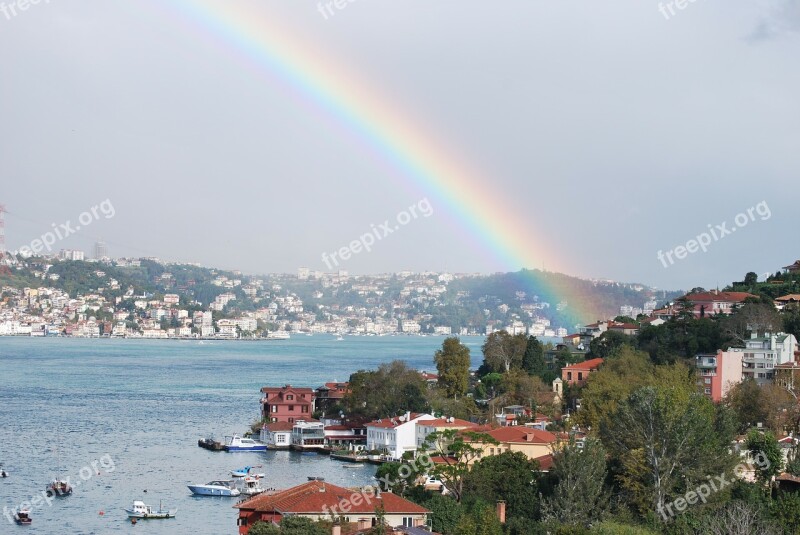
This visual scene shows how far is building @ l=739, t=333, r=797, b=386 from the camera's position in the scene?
33.2 m

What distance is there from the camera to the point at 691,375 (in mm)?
30969

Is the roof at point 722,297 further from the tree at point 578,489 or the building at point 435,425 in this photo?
the tree at point 578,489

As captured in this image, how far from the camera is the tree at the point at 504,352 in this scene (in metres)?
43.5

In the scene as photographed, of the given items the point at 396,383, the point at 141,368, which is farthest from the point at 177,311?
the point at 396,383

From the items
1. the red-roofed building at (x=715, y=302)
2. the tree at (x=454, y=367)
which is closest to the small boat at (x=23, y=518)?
the tree at (x=454, y=367)

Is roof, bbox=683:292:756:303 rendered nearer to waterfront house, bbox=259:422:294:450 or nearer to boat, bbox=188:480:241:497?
waterfront house, bbox=259:422:294:450

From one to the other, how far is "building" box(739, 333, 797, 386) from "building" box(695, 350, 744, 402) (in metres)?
0.20

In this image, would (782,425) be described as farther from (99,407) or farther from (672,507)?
(99,407)

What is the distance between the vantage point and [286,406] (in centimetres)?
3922

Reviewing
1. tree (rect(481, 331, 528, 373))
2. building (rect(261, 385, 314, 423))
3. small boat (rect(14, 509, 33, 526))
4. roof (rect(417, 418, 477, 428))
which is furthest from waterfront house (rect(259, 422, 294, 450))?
small boat (rect(14, 509, 33, 526))

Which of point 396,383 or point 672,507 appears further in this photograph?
point 396,383

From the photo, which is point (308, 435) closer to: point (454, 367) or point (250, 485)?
point (454, 367)

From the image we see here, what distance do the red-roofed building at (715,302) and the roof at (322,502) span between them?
26.4 metres

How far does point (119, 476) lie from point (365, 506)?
1185cm
